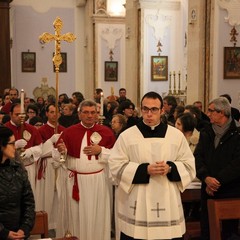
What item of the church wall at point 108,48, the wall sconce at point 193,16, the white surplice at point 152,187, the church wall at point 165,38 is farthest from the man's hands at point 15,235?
the church wall at point 108,48

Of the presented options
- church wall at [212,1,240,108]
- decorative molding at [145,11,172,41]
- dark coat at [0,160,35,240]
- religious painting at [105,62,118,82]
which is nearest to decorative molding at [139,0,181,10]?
decorative molding at [145,11,172,41]

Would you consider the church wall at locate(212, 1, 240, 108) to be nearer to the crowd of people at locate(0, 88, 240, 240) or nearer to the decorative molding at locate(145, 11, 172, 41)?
the crowd of people at locate(0, 88, 240, 240)

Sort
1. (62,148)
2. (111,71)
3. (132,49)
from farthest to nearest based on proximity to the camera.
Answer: (111,71)
(132,49)
(62,148)

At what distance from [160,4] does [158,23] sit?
65 cm

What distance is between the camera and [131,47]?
1648 centimetres

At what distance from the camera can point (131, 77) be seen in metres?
16.6

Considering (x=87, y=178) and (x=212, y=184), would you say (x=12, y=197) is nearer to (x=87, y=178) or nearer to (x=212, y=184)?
(x=87, y=178)

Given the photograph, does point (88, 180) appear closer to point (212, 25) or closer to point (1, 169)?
point (1, 169)

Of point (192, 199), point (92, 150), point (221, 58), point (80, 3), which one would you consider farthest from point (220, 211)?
point (80, 3)

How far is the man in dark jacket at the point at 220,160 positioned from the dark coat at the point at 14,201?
7.06 ft

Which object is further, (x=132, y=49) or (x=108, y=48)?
(x=108, y=48)

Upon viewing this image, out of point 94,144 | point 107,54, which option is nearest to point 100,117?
point 94,144

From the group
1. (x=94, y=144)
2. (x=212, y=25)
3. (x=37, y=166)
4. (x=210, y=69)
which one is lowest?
(x=37, y=166)

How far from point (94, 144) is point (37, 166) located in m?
1.81
